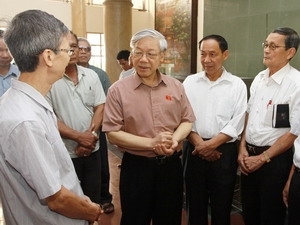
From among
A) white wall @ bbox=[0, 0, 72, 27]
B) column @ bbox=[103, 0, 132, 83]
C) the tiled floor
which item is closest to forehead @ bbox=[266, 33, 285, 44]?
the tiled floor

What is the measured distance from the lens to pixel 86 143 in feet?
6.88

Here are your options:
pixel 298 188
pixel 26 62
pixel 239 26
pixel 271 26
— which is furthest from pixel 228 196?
pixel 239 26

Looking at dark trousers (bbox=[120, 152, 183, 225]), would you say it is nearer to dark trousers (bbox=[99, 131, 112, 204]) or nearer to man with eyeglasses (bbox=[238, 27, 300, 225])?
man with eyeglasses (bbox=[238, 27, 300, 225])

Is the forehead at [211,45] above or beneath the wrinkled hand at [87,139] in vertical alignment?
above

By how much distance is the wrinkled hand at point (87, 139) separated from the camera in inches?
81.9

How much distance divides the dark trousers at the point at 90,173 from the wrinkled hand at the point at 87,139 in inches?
6.0

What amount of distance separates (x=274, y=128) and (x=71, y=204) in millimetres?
1462

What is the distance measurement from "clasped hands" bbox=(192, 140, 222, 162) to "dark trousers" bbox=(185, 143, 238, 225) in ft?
0.12

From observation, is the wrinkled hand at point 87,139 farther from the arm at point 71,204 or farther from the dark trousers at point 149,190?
the arm at point 71,204

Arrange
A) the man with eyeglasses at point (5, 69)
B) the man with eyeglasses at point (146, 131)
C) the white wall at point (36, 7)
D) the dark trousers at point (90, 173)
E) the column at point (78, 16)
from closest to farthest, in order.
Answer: the man with eyeglasses at point (146, 131) < the dark trousers at point (90, 173) < the man with eyeglasses at point (5, 69) < the column at point (78, 16) < the white wall at point (36, 7)

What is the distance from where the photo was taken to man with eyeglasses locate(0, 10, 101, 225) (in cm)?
98

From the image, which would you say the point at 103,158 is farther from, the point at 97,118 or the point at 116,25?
the point at 116,25

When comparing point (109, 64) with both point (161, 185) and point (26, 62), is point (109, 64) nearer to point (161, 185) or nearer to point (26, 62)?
point (161, 185)

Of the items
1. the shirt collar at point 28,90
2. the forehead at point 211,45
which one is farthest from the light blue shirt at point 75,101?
the shirt collar at point 28,90
